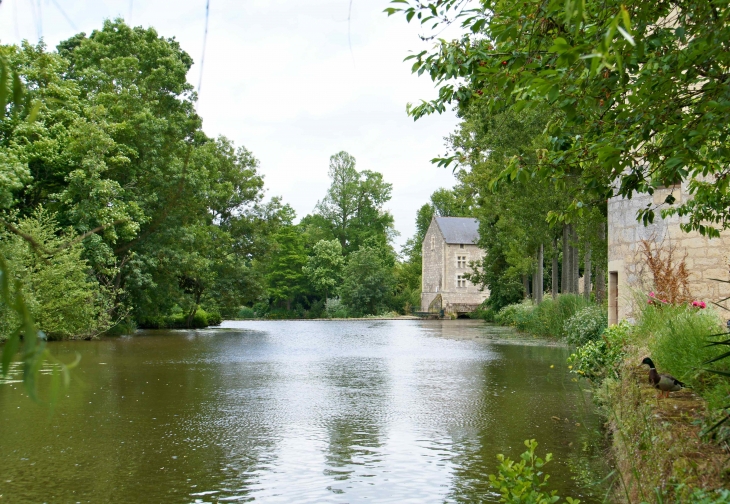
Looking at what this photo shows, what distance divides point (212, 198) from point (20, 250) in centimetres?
1376

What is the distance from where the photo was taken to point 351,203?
3019 inches

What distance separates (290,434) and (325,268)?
6000 centimetres

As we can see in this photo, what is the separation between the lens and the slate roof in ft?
217

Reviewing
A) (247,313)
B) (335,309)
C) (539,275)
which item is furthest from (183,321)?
(247,313)

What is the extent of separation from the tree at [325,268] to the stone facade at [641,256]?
5423cm

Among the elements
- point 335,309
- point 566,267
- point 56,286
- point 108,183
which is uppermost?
point 108,183

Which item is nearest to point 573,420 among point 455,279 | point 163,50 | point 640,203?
point 640,203

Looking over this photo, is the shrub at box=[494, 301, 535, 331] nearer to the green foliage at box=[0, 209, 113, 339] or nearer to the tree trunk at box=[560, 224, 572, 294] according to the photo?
the tree trunk at box=[560, 224, 572, 294]

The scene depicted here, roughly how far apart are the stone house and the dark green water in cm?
5082

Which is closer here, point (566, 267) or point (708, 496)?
point (708, 496)

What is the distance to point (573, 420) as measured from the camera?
27.3ft

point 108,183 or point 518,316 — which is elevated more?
point 108,183

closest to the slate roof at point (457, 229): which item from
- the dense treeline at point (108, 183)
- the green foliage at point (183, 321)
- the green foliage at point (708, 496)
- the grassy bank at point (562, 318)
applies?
the grassy bank at point (562, 318)

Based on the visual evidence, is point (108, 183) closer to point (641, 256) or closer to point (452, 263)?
point (641, 256)
